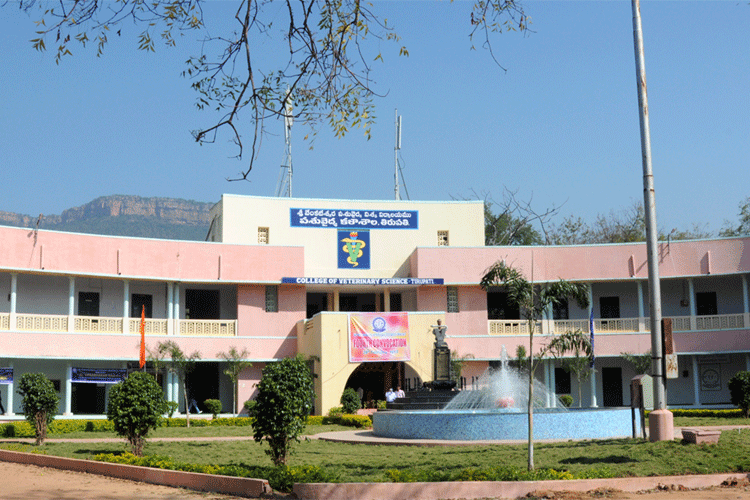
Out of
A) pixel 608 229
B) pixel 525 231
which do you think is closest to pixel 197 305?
pixel 525 231

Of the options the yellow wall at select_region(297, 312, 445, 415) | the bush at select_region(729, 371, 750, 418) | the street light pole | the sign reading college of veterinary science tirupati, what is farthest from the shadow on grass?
the sign reading college of veterinary science tirupati

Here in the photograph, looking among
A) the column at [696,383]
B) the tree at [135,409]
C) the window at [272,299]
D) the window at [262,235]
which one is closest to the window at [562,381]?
the column at [696,383]

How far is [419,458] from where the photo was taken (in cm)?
1449

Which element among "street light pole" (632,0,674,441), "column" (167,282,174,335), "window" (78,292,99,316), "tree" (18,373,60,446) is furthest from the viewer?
"window" (78,292,99,316)

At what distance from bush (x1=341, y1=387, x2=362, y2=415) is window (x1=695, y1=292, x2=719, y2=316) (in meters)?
15.0

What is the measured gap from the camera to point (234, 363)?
31.0 metres

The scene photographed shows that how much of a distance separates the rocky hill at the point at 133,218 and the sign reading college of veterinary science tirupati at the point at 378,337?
12115 cm

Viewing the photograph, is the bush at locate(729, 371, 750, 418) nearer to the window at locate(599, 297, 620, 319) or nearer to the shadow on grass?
the window at locate(599, 297, 620, 319)

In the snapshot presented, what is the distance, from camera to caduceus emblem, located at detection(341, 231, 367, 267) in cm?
3475

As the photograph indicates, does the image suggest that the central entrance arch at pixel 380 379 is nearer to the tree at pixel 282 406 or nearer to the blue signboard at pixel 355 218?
the blue signboard at pixel 355 218

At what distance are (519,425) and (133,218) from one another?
149 m

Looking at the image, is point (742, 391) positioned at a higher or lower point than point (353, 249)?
lower

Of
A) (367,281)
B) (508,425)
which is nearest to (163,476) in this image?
(508,425)

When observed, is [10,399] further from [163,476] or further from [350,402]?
[163,476]
